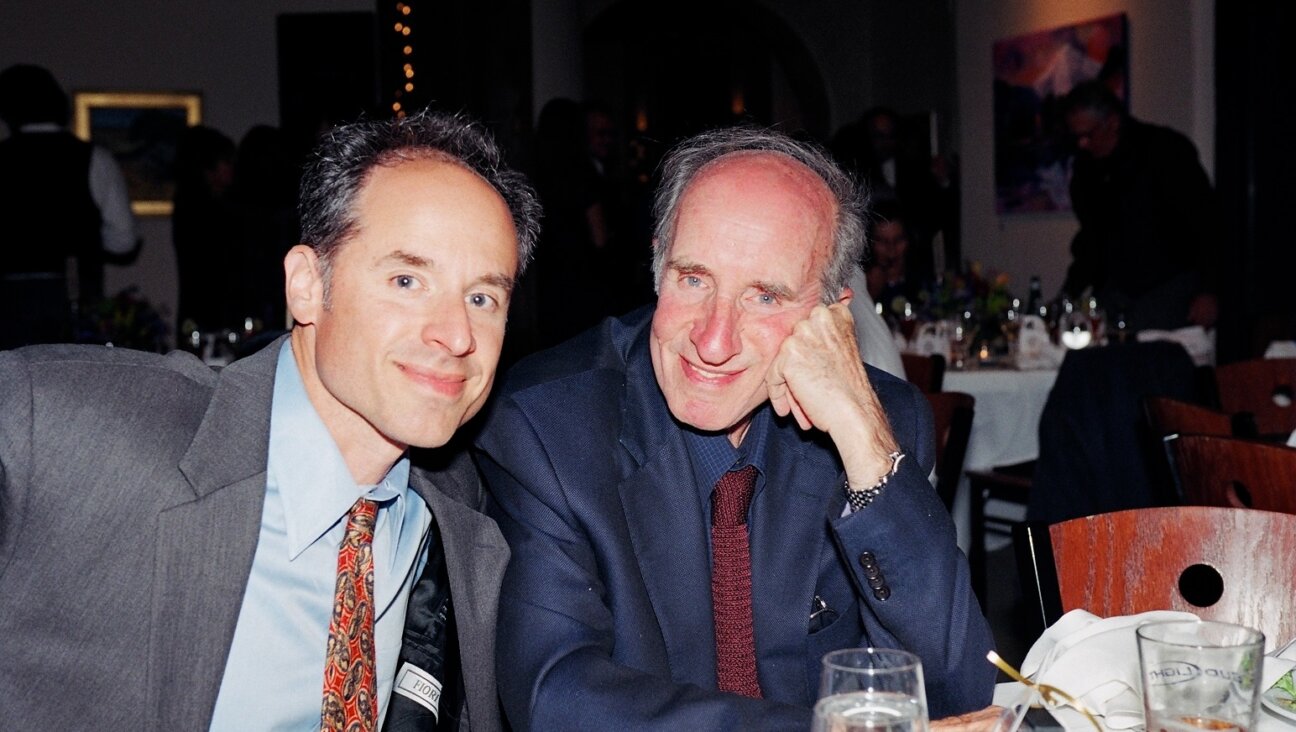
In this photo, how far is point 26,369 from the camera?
147cm

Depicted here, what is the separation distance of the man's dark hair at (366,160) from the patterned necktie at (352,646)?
1.14 ft

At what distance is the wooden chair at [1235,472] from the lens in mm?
2229

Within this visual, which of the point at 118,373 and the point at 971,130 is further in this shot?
the point at 971,130

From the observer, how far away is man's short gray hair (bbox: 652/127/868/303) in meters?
1.90

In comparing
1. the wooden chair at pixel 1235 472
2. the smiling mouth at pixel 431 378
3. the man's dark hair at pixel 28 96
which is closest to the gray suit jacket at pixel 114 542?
the smiling mouth at pixel 431 378

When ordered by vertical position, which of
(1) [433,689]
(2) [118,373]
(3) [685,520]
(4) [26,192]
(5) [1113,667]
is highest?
(4) [26,192]

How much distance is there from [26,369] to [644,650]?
2.68ft

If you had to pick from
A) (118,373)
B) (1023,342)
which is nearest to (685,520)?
(118,373)

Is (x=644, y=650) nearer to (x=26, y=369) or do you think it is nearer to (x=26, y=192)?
(x=26, y=369)

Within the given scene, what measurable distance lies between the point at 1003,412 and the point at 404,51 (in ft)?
16.5

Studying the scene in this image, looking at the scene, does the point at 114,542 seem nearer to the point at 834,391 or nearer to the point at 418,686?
the point at 418,686

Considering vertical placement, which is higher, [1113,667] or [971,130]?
[971,130]

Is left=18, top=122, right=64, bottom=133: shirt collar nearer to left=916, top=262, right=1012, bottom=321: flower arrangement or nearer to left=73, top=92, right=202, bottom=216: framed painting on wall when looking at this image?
left=73, top=92, right=202, bottom=216: framed painting on wall

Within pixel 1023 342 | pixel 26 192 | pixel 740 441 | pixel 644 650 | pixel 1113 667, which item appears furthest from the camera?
pixel 26 192
